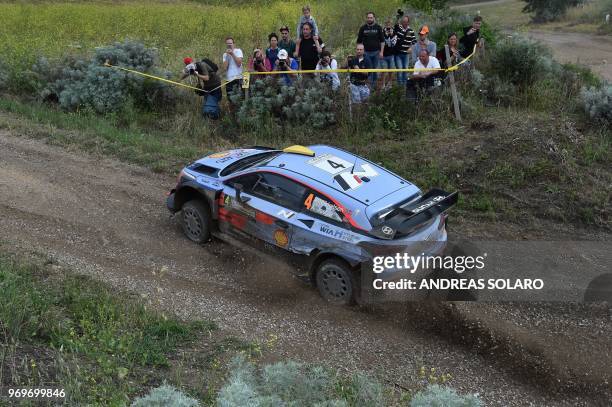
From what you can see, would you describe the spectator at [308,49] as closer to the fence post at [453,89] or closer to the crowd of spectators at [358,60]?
the crowd of spectators at [358,60]

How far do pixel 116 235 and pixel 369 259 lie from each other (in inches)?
171

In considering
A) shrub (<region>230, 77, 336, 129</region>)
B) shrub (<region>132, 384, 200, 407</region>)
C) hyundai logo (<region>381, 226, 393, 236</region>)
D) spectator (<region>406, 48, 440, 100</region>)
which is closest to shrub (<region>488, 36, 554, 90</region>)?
spectator (<region>406, 48, 440, 100</region>)

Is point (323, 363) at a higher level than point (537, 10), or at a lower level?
lower

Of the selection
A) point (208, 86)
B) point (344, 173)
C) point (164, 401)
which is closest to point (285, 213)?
point (344, 173)

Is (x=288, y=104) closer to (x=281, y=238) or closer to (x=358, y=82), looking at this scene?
(x=358, y=82)

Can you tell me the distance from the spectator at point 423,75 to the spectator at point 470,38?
5.00ft

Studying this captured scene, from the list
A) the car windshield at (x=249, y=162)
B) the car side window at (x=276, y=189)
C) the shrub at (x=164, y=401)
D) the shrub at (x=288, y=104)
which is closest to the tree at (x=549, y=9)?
the shrub at (x=288, y=104)

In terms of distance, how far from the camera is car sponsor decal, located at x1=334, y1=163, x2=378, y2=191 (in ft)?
26.9

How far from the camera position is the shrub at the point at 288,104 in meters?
13.6

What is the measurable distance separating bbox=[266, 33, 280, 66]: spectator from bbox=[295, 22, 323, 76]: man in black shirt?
1.53 feet

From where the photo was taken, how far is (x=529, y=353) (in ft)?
24.3

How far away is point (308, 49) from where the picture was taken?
13648 millimetres

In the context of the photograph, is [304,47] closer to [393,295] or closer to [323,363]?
[393,295]

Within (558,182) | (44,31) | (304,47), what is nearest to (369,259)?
(558,182)
